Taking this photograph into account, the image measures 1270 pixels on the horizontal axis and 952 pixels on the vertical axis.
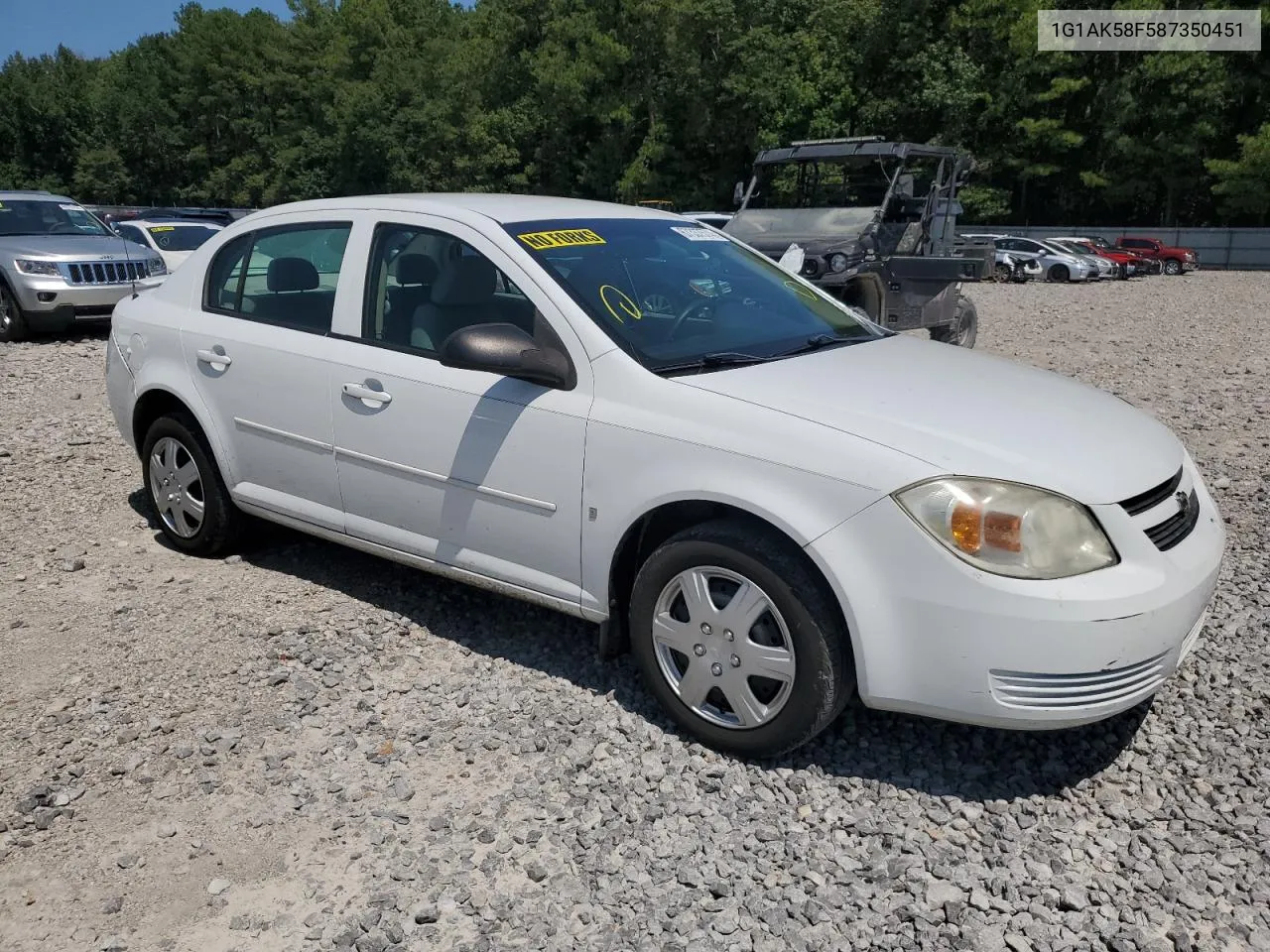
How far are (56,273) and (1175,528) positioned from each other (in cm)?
1236

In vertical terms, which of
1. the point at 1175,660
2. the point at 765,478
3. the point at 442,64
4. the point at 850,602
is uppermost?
the point at 442,64

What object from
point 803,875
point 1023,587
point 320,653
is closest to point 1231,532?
point 1023,587

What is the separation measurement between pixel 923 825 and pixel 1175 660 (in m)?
0.90

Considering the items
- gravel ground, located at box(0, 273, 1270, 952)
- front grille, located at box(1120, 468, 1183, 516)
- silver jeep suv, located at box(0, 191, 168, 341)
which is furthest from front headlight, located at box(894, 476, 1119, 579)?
silver jeep suv, located at box(0, 191, 168, 341)

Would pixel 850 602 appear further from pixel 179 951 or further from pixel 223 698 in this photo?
pixel 223 698

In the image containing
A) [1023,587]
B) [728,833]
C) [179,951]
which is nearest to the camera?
[179,951]

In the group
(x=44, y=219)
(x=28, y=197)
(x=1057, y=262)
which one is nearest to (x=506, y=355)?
(x=44, y=219)

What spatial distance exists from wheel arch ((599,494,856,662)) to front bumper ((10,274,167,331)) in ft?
34.3

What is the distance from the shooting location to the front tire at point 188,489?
16.3 feet

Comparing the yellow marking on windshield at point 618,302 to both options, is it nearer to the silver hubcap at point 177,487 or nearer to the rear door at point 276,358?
the rear door at point 276,358

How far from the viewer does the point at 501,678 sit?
4031 millimetres

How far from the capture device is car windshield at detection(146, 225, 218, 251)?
53.0 feet

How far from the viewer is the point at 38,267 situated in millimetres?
12164

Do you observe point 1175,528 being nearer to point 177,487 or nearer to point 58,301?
point 177,487
